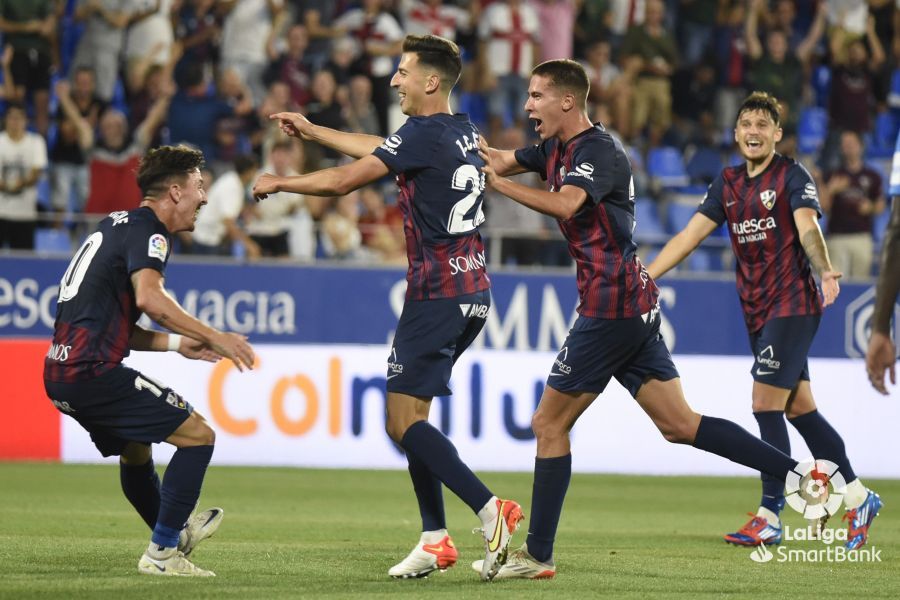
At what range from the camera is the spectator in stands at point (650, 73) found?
18.1m

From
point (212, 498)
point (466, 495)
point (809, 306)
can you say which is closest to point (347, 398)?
point (212, 498)

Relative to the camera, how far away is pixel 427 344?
6.34 meters

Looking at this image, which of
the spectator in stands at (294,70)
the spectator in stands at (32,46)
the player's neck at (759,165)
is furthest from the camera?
the spectator in stands at (294,70)

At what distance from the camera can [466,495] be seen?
6211mm

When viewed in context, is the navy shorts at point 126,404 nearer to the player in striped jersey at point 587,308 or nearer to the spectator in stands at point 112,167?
the player in striped jersey at point 587,308

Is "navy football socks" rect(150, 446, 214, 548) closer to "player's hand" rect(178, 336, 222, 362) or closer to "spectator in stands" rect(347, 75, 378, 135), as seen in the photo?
"player's hand" rect(178, 336, 222, 362)

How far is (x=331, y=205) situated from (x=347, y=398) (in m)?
3.25

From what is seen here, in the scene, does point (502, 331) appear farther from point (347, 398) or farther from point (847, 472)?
point (847, 472)

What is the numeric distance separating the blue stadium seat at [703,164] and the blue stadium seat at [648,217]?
954mm

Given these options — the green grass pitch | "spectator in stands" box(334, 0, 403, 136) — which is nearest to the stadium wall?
the green grass pitch

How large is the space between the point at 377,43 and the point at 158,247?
1132cm

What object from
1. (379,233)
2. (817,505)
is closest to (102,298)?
(817,505)

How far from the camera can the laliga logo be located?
6949 mm

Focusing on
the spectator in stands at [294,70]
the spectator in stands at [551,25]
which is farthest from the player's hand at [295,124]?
the spectator in stands at [551,25]
